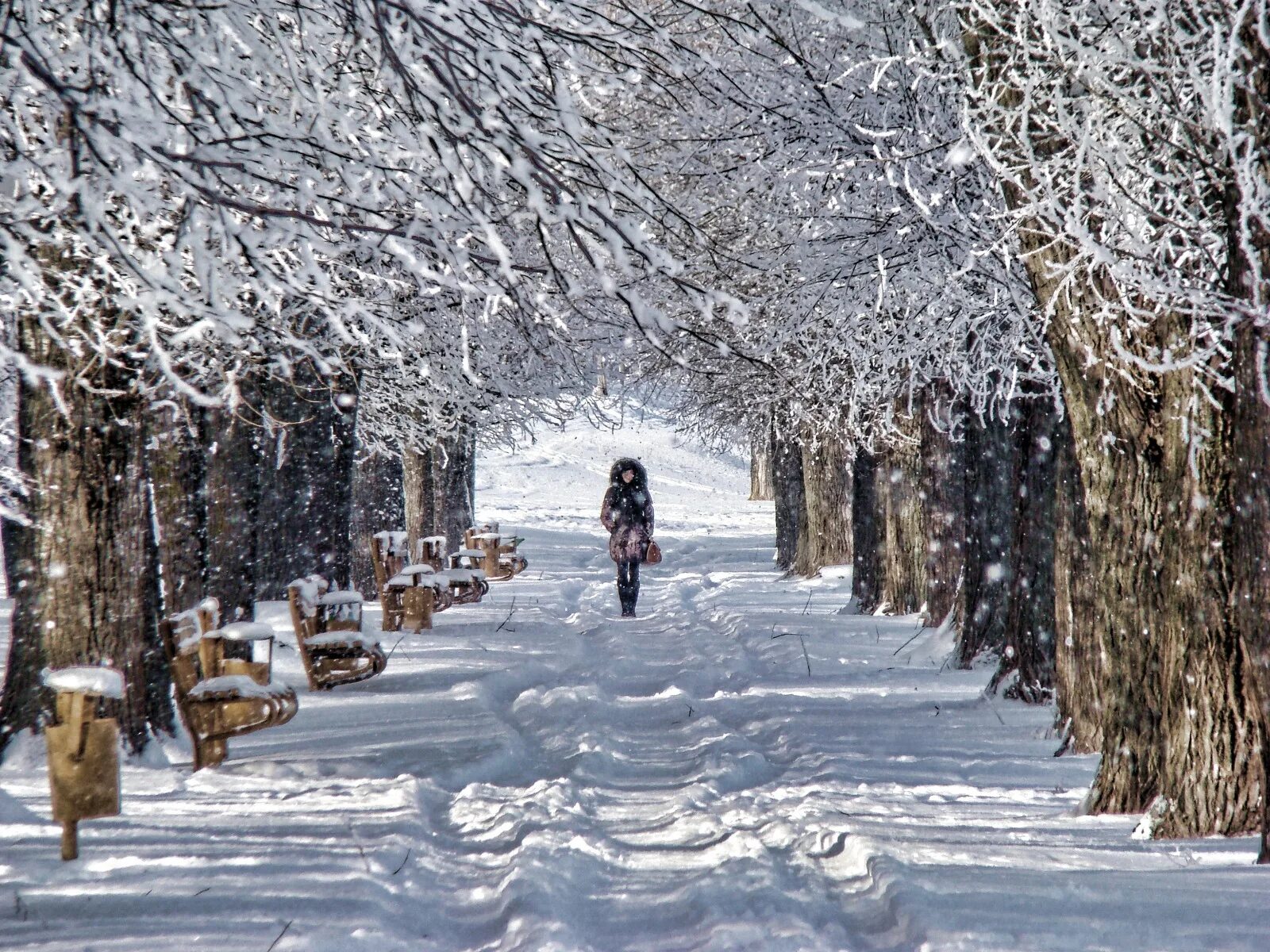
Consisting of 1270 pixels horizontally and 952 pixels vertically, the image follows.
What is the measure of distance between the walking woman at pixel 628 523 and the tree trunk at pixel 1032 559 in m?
6.56

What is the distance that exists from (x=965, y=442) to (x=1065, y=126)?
7551mm

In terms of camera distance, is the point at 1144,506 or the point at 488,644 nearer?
the point at 1144,506

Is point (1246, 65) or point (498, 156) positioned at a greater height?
point (1246, 65)

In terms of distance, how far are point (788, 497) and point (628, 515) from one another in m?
10.3

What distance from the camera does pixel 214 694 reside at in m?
7.03

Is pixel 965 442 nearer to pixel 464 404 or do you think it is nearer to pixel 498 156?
pixel 464 404

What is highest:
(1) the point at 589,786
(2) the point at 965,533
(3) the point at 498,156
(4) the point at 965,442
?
(3) the point at 498,156

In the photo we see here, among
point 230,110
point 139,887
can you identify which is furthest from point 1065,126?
point 139,887

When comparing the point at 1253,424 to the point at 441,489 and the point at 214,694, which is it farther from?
the point at 441,489

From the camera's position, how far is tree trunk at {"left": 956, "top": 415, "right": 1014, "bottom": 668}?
10516 millimetres

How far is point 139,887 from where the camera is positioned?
16.0ft

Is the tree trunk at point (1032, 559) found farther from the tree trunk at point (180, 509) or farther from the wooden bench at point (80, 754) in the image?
the wooden bench at point (80, 754)

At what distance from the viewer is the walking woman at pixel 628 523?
1530cm

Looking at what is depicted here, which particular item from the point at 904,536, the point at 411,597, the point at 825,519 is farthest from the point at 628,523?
the point at 825,519
